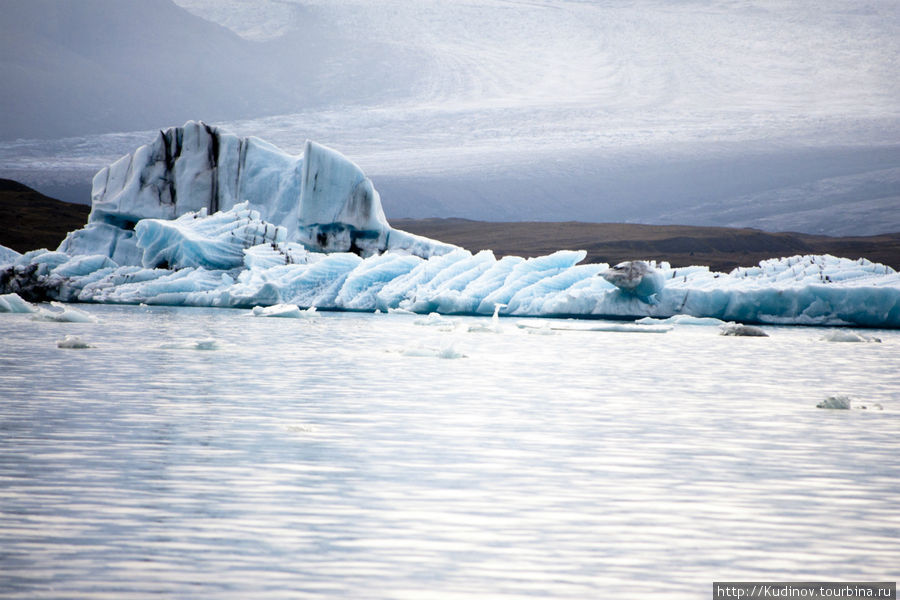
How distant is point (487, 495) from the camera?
4797 mm

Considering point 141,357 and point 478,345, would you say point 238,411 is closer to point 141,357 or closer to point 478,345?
point 141,357

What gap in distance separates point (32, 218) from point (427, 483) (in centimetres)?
6184

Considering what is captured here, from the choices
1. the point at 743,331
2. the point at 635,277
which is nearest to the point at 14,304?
the point at 635,277

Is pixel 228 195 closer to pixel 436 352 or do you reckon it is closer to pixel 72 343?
pixel 72 343

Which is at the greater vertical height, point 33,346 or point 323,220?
point 323,220

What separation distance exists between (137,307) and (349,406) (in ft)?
67.1

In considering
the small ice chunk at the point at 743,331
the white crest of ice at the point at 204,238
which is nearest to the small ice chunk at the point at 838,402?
the small ice chunk at the point at 743,331

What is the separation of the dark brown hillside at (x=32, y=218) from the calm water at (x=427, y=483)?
4876 centimetres

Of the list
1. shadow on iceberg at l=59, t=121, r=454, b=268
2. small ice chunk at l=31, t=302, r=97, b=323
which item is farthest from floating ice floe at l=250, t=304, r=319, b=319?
small ice chunk at l=31, t=302, r=97, b=323

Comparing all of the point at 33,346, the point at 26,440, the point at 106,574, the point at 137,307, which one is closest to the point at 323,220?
the point at 137,307

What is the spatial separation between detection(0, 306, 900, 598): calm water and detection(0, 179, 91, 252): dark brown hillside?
48.8 m

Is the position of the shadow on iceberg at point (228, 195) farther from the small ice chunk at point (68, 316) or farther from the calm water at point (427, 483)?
the calm water at point (427, 483)

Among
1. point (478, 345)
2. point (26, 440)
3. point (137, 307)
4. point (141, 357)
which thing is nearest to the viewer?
point (26, 440)

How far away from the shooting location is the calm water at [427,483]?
3.53 meters
